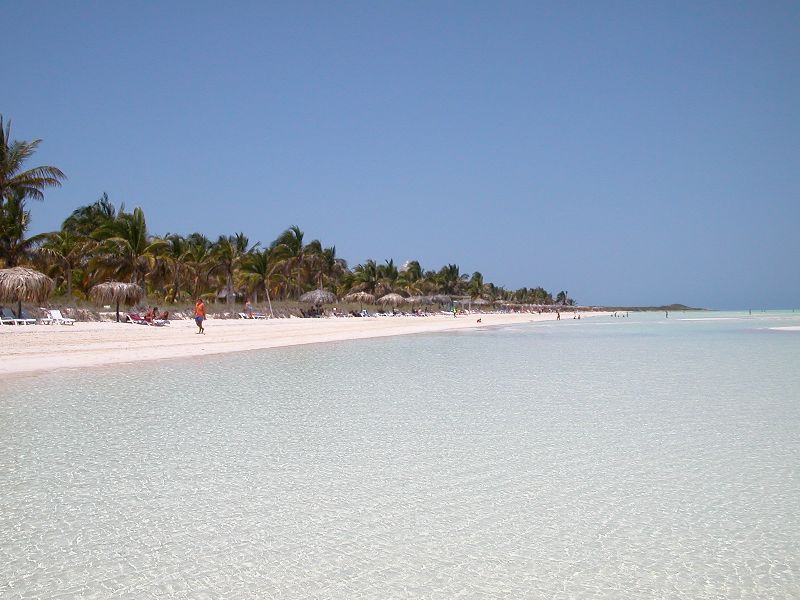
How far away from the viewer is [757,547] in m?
3.21

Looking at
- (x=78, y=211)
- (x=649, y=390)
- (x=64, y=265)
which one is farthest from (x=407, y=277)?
(x=649, y=390)

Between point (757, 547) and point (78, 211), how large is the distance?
43790mm

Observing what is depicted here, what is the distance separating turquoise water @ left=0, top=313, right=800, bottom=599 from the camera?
2854 mm

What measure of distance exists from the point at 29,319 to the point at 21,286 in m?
1.77

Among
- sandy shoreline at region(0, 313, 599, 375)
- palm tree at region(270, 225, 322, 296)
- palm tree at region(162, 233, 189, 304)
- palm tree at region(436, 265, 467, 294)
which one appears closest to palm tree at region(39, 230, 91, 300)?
palm tree at region(162, 233, 189, 304)

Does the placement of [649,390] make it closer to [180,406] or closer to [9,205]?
[180,406]

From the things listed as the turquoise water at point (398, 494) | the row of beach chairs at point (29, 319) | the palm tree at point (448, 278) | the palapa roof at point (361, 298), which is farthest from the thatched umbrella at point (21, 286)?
the palm tree at point (448, 278)

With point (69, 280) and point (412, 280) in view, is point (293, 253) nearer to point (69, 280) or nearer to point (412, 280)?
point (69, 280)

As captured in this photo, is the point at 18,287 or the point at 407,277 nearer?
the point at 18,287

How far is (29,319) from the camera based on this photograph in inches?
881

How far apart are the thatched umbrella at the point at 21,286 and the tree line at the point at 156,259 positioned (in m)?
3.02

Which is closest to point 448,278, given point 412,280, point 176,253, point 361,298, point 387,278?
point 412,280

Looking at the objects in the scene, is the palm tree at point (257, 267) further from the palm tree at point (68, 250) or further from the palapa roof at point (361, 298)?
the palapa roof at point (361, 298)

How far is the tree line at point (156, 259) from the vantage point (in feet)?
76.9
